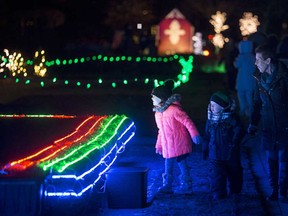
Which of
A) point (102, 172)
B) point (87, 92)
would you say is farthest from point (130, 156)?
point (87, 92)

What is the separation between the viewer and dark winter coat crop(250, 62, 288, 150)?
29.5 ft

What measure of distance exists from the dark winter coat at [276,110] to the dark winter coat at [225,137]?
35 cm

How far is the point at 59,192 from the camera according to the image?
7676 millimetres

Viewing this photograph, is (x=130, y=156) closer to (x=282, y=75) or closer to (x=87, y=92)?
(x=282, y=75)

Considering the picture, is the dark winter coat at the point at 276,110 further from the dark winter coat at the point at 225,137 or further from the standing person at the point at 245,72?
the standing person at the point at 245,72

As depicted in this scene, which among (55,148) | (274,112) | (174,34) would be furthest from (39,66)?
(174,34)

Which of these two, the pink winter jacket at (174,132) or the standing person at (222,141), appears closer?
the standing person at (222,141)

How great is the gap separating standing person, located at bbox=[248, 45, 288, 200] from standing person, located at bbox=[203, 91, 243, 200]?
9.9 inches

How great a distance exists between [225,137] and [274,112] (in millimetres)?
643

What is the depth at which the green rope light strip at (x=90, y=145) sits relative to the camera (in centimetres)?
773

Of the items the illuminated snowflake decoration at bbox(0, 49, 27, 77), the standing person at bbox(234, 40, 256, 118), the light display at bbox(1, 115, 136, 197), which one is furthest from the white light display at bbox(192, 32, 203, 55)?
the light display at bbox(1, 115, 136, 197)

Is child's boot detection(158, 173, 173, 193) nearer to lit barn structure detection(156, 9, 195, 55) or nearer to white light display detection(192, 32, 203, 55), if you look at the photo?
lit barn structure detection(156, 9, 195, 55)

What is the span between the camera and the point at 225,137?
9.14 m

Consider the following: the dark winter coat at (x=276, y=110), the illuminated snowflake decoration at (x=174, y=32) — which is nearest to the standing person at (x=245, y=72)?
the dark winter coat at (x=276, y=110)
